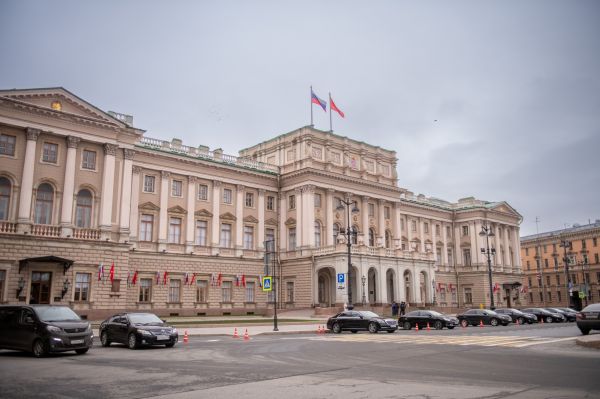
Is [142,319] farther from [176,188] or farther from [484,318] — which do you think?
[176,188]

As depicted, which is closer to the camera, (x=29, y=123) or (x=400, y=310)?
(x=29, y=123)

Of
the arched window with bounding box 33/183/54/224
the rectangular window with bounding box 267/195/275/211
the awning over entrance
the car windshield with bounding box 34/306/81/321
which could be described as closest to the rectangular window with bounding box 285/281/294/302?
the rectangular window with bounding box 267/195/275/211

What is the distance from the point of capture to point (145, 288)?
5278 centimetres

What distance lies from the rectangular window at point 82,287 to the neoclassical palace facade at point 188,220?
9 centimetres

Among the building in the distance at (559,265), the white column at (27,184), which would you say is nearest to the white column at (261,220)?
the white column at (27,184)

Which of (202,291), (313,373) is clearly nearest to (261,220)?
(202,291)

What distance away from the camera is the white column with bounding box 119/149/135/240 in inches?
1859

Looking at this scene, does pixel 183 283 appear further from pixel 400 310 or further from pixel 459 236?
pixel 459 236

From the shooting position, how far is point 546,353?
723 inches

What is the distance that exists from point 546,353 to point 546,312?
32308mm

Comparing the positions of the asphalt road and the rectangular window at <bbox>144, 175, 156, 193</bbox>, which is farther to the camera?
the rectangular window at <bbox>144, 175, 156, 193</bbox>

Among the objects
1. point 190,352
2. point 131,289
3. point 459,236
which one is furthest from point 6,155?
Answer: point 459,236

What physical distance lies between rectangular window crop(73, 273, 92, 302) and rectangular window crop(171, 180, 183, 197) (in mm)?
14662

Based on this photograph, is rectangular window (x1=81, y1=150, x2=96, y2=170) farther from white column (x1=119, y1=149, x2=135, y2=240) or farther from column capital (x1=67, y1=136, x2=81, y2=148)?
white column (x1=119, y1=149, x2=135, y2=240)
